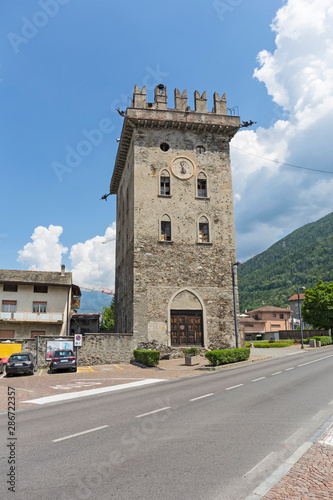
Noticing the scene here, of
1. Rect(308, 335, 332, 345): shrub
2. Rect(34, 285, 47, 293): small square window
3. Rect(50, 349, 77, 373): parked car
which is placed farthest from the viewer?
Rect(308, 335, 332, 345): shrub

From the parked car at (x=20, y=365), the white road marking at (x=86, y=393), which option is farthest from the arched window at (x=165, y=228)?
the white road marking at (x=86, y=393)

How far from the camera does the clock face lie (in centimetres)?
3269

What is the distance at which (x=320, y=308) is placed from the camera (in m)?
57.4

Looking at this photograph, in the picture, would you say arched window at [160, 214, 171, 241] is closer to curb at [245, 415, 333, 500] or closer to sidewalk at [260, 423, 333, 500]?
curb at [245, 415, 333, 500]

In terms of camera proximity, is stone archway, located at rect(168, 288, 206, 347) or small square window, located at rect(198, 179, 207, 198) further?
small square window, located at rect(198, 179, 207, 198)

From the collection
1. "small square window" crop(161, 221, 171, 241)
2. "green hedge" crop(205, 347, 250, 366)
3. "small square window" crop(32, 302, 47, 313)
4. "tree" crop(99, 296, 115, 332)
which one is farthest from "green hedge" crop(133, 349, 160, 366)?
"tree" crop(99, 296, 115, 332)

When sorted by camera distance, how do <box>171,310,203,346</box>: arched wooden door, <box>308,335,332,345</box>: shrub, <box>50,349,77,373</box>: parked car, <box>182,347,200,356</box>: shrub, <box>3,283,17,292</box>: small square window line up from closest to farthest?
<box>50,349,77,373</box>: parked car
<box>182,347,200,356</box>: shrub
<box>171,310,203,346</box>: arched wooden door
<box>3,283,17,292</box>: small square window
<box>308,335,332,345</box>: shrub

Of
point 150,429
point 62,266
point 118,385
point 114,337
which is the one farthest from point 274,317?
point 150,429

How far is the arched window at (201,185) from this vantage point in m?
33.2

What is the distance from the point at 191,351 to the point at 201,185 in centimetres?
1505

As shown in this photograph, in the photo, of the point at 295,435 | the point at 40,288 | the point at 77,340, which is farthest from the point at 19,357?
the point at 295,435

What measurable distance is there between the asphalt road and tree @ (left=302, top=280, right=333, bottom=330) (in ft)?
157

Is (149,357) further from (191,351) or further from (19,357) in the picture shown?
(19,357)

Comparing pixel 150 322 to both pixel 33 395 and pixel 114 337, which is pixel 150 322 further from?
pixel 33 395
